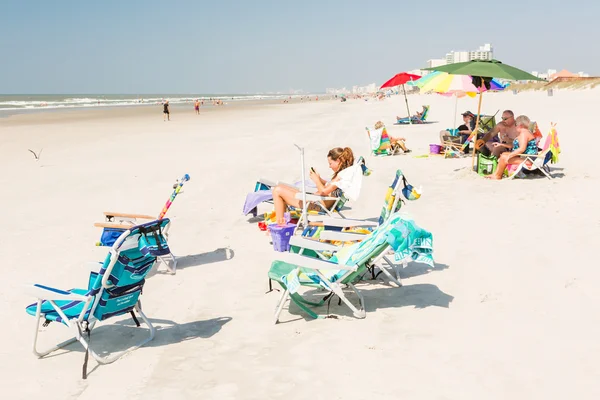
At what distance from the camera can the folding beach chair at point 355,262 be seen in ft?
13.9

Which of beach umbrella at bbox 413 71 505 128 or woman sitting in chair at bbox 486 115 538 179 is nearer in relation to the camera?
woman sitting in chair at bbox 486 115 538 179

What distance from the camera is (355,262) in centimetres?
440

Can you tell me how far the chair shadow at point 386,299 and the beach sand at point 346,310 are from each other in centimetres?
2

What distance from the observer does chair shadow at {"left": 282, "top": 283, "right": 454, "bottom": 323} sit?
4629 millimetres

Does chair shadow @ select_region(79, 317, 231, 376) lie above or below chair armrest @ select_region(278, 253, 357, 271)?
below

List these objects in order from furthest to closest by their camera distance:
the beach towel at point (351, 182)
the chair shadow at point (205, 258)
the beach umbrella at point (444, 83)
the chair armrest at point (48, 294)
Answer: the beach umbrella at point (444, 83)
the beach towel at point (351, 182)
the chair shadow at point (205, 258)
the chair armrest at point (48, 294)

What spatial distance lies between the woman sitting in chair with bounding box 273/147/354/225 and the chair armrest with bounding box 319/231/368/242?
101 centimetres

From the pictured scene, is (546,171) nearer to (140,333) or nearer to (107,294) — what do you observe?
(140,333)

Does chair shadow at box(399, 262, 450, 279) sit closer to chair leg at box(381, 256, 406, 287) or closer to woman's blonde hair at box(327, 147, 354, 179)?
chair leg at box(381, 256, 406, 287)

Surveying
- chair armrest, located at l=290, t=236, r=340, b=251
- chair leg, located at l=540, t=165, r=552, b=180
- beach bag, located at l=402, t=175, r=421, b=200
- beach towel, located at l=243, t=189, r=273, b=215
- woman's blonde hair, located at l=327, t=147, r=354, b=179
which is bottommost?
chair leg, located at l=540, t=165, r=552, b=180

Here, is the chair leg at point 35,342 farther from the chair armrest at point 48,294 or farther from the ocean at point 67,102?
the ocean at point 67,102

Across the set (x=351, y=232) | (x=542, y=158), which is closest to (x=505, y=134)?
(x=542, y=158)

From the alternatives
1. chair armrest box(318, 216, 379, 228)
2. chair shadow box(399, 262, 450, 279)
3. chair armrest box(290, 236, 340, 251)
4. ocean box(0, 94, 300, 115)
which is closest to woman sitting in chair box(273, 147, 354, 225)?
chair armrest box(318, 216, 379, 228)

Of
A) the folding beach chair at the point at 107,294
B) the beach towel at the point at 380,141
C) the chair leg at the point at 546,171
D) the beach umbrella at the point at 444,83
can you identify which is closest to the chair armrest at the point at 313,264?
the folding beach chair at the point at 107,294
